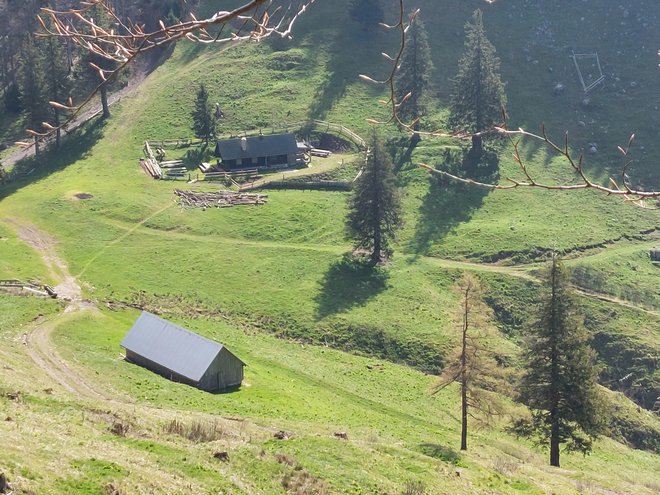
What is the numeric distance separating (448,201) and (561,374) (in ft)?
121

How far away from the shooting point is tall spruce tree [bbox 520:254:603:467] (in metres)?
38.8

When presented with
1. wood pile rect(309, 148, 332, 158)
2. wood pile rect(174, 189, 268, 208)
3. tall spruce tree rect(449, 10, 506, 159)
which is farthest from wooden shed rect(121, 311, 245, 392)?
tall spruce tree rect(449, 10, 506, 159)

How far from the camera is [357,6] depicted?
10438cm

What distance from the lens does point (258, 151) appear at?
258 feet

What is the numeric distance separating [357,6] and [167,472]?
305ft

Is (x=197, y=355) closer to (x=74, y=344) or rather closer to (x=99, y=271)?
(x=74, y=344)

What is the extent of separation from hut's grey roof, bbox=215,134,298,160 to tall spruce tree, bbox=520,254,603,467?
44.8m

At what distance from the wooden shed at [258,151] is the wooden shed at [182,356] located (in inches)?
1469

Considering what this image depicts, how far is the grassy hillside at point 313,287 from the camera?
26.5m

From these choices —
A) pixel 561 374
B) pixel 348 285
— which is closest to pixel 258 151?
pixel 348 285

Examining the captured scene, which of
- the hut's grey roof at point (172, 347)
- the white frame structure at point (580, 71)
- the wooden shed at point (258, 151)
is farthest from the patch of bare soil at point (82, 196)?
the white frame structure at point (580, 71)

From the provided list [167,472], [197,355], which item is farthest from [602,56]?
[167,472]

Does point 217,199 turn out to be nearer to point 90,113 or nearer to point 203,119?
point 203,119

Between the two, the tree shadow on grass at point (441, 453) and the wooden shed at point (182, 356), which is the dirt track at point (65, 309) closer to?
the wooden shed at point (182, 356)
